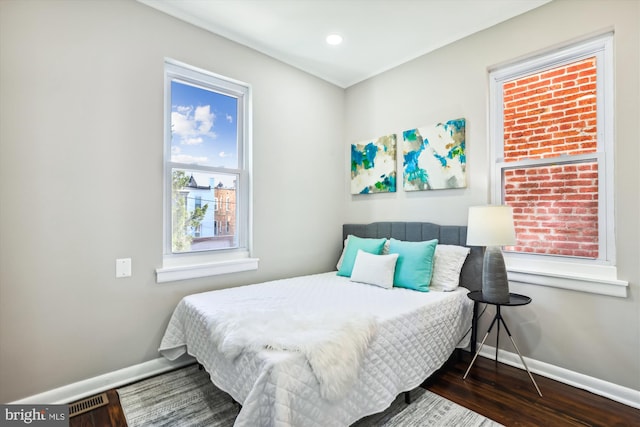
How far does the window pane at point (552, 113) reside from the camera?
7.36 feet

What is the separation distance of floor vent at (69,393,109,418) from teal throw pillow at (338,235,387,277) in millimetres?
2012

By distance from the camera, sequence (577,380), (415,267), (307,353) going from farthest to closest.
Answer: (415,267), (577,380), (307,353)

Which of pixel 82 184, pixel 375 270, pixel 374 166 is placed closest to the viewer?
pixel 82 184

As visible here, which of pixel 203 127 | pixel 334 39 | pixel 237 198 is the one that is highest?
pixel 334 39

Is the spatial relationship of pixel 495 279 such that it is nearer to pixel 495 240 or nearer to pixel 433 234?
pixel 495 240

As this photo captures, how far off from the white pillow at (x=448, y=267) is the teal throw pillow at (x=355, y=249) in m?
0.51

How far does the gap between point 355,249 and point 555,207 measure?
1647 millimetres

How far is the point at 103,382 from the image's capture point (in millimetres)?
2109

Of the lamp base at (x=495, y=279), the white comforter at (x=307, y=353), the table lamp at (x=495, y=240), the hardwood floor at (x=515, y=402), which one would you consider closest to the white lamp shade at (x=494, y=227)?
the table lamp at (x=495, y=240)

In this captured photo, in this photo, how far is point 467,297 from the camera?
2.45 m

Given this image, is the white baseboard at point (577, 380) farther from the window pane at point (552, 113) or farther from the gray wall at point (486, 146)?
the window pane at point (552, 113)

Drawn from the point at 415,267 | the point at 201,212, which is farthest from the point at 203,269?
the point at 415,267

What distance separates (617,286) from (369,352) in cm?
169

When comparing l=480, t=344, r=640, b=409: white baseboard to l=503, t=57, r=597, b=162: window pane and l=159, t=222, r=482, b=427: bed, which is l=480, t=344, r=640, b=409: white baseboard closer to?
A: l=159, t=222, r=482, b=427: bed
